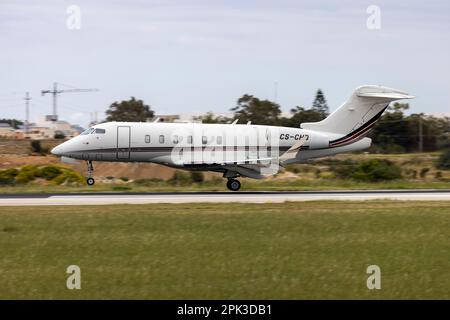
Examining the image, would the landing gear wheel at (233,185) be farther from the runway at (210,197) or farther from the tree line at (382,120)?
the tree line at (382,120)

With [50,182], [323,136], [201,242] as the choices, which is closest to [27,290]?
[201,242]

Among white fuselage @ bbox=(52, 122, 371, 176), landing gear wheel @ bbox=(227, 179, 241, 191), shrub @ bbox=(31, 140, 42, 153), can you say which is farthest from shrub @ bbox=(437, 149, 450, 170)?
shrub @ bbox=(31, 140, 42, 153)

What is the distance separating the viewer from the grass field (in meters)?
13.4

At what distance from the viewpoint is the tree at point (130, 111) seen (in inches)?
3584

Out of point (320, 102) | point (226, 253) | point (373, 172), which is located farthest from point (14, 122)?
point (226, 253)

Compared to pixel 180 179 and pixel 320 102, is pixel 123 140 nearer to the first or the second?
pixel 180 179

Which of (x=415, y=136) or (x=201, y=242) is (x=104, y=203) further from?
(x=415, y=136)

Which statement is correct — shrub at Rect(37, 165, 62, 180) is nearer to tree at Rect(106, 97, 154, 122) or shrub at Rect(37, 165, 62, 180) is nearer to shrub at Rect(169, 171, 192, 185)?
shrub at Rect(169, 171, 192, 185)

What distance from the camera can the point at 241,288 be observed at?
44.0 ft

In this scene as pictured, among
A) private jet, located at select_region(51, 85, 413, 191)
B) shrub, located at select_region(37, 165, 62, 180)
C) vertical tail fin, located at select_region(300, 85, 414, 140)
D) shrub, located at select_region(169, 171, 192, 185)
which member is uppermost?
vertical tail fin, located at select_region(300, 85, 414, 140)

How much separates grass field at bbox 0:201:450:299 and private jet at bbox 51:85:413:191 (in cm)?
1108

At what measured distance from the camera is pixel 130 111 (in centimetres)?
9425

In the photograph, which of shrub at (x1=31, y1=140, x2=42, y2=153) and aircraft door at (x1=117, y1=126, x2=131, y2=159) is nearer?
aircraft door at (x1=117, y1=126, x2=131, y2=159)

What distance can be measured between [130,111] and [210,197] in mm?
63563
